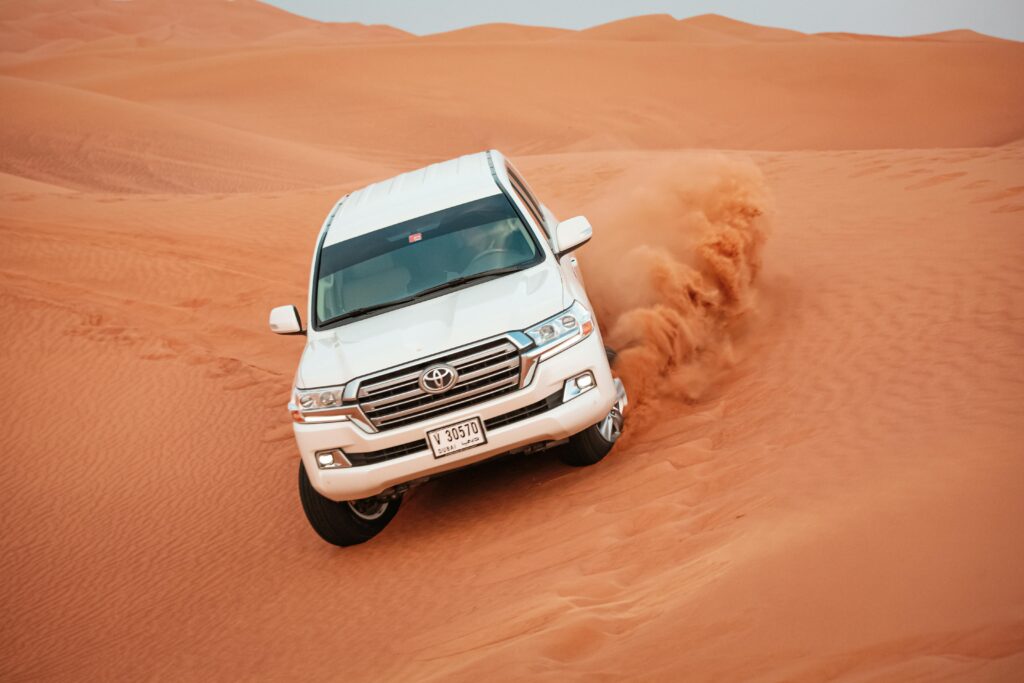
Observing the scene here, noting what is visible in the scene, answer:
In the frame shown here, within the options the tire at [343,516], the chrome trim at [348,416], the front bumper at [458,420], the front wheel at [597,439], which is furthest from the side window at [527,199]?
the tire at [343,516]

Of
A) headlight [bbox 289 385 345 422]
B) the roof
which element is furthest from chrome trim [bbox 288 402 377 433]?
the roof

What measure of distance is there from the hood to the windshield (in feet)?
0.59

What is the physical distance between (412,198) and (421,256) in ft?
2.57

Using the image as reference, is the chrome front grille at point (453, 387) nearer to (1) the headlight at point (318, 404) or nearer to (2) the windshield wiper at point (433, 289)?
(1) the headlight at point (318, 404)

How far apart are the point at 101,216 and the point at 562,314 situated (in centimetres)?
1452

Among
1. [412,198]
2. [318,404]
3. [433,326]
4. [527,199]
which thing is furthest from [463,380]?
[527,199]

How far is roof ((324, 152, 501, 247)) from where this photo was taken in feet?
22.1

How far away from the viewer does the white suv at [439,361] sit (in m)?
5.38

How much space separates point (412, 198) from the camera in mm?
6980

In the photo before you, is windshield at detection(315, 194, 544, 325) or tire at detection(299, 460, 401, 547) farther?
windshield at detection(315, 194, 544, 325)

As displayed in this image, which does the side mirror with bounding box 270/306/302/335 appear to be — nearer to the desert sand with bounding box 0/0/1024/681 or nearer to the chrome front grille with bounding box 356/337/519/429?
the chrome front grille with bounding box 356/337/519/429

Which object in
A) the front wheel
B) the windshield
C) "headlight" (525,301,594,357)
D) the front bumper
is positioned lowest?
the front wheel

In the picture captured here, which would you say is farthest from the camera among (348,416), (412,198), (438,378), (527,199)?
(527,199)

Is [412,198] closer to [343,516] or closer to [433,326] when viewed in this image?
[433,326]
